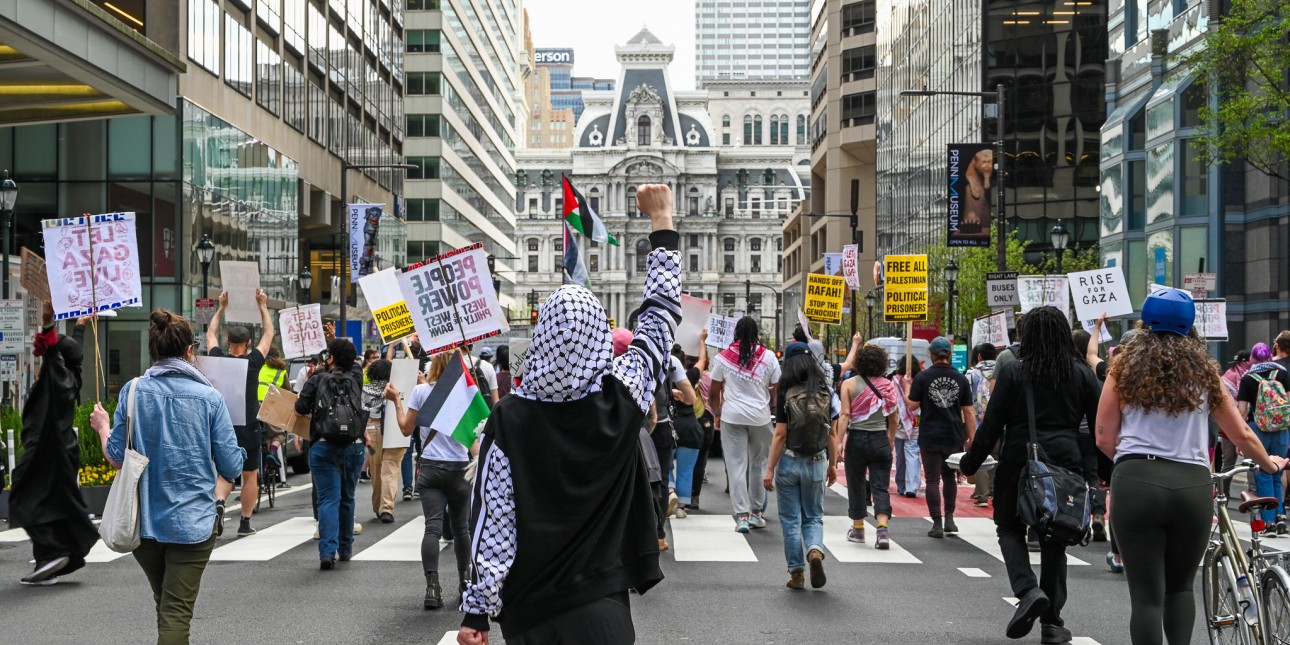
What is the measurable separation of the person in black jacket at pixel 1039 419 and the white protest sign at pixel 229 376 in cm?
539

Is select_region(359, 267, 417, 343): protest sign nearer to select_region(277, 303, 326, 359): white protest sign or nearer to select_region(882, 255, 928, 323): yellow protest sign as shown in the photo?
select_region(277, 303, 326, 359): white protest sign

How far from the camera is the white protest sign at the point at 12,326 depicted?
56.4 feet

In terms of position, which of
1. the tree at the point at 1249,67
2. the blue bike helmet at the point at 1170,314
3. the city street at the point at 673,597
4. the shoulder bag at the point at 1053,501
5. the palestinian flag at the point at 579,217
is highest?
the tree at the point at 1249,67

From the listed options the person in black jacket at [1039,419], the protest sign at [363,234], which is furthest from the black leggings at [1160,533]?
the protest sign at [363,234]

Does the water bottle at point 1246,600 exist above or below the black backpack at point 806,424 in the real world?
below

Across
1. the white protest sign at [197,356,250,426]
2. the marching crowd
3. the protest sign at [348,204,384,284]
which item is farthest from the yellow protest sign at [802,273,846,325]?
the protest sign at [348,204,384,284]

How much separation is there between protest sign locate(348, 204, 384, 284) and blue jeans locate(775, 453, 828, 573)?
98.7ft

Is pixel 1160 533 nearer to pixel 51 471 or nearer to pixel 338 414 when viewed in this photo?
Result: pixel 338 414

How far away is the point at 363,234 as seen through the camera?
38969 mm

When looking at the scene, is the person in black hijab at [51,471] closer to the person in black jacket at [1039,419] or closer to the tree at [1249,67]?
the person in black jacket at [1039,419]

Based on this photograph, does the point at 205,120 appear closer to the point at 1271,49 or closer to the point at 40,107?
the point at 40,107

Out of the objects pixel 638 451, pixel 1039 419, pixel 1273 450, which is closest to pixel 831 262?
pixel 1273 450

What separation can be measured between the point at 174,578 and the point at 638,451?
2880 mm

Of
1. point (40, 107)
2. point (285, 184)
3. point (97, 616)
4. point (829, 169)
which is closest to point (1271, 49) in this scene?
point (97, 616)
